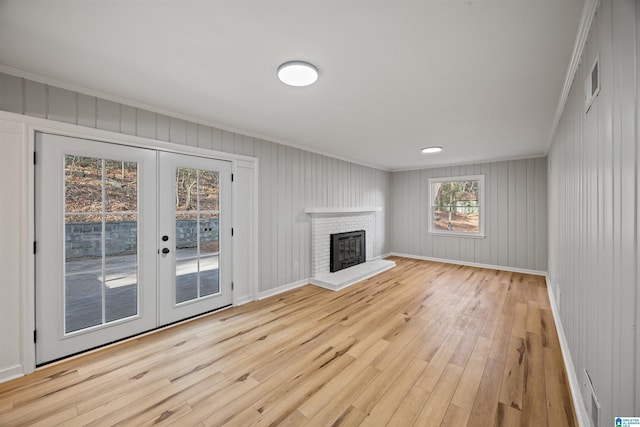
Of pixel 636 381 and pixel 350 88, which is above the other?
pixel 350 88

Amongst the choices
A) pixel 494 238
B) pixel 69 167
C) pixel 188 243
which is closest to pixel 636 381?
pixel 188 243

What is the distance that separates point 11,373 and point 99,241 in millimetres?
1162

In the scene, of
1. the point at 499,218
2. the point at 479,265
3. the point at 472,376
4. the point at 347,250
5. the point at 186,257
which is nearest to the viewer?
the point at 472,376

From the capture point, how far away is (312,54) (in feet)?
5.89

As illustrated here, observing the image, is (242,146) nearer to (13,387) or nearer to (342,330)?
(342,330)

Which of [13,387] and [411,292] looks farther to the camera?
[411,292]

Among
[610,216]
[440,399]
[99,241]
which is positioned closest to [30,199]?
[99,241]

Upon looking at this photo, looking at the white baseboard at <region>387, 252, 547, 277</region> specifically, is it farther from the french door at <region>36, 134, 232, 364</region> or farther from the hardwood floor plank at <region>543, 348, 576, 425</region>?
the french door at <region>36, 134, 232, 364</region>

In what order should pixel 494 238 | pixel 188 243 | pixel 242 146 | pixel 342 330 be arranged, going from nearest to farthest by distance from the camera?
pixel 342 330 < pixel 188 243 < pixel 242 146 < pixel 494 238

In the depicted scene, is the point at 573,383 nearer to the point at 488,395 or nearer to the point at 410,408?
the point at 488,395

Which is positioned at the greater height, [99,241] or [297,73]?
[297,73]

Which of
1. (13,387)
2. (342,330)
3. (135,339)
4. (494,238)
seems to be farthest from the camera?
(494,238)

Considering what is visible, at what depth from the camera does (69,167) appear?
2322 mm

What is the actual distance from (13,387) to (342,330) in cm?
279
